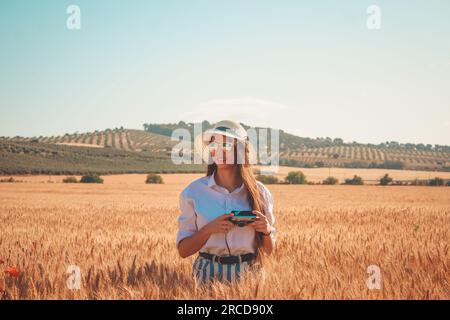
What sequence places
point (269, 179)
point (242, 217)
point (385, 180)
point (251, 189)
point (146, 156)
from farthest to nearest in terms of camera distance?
1. point (146, 156)
2. point (269, 179)
3. point (385, 180)
4. point (251, 189)
5. point (242, 217)

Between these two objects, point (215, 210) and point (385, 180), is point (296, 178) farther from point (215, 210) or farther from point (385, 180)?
point (215, 210)

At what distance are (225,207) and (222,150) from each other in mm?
486

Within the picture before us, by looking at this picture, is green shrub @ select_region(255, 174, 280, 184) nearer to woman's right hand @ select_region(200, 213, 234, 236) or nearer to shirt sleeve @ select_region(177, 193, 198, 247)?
shirt sleeve @ select_region(177, 193, 198, 247)

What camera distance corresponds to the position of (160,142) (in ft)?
395

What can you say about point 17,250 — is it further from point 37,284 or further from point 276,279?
point 276,279

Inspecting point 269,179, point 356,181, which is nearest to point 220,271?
point 269,179

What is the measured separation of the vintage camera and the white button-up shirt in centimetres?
30

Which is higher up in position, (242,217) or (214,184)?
(214,184)

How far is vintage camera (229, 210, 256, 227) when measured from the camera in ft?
11.9

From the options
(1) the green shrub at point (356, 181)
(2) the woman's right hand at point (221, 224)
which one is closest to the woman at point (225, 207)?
(2) the woman's right hand at point (221, 224)

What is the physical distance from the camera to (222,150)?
12.7 feet

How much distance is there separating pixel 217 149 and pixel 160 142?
11782cm

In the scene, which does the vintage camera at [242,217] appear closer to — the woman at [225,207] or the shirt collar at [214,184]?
the woman at [225,207]
